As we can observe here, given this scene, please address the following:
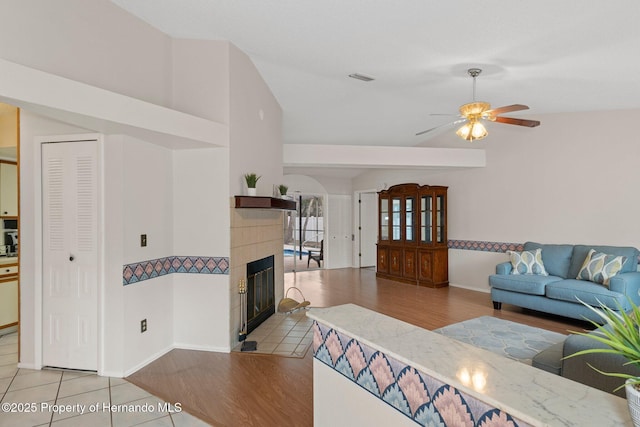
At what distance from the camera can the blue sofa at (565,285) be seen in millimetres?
4168

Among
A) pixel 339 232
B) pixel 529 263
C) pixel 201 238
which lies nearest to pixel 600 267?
pixel 529 263

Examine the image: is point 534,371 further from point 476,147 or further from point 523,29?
point 476,147

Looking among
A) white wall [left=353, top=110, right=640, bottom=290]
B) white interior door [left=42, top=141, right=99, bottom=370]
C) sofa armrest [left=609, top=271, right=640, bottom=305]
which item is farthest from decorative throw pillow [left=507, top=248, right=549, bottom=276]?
white interior door [left=42, top=141, right=99, bottom=370]

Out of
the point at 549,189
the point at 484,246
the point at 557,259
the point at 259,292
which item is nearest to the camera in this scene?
the point at 259,292

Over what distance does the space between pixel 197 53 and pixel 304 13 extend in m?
1.40

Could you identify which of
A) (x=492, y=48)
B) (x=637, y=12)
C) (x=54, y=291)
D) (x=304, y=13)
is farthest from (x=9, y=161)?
(x=637, y=12)

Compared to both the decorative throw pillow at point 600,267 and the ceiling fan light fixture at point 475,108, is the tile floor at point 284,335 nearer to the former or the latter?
the ceiling fan light fixture at point 475,108

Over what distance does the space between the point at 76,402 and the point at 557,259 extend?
19.0 feet

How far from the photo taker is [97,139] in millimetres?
3061

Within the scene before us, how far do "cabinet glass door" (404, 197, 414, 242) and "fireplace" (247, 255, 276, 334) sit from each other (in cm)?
341

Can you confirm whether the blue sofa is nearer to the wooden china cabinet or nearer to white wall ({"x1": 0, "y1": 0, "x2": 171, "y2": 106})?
the wooden china cabinet

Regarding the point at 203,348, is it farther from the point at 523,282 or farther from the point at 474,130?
the point at 523,282

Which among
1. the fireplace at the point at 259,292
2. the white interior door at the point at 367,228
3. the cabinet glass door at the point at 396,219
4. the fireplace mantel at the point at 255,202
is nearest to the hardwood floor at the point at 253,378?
the fireplace at the point at 259,292

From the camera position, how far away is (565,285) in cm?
447
